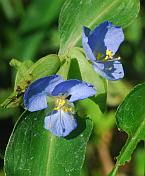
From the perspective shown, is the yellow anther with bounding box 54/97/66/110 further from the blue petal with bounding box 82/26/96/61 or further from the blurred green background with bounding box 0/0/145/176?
the blurred green background with bounding box 0/0/145/176

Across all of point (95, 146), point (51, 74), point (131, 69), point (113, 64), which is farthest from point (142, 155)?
point (51, 74)

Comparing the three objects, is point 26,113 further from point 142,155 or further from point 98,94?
point 142,155

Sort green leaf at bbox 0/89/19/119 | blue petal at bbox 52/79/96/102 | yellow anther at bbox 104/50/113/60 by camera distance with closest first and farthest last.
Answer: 1. blue petal at bbox 52/79/96/102
2. yellow anther at bbox 104/50/113/60
3. green leaf at bbox 0/89/19/119

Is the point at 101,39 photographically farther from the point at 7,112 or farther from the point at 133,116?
the point at 7,112

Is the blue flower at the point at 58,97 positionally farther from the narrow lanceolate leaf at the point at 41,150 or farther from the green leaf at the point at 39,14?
the green leaf at the point at 39,14

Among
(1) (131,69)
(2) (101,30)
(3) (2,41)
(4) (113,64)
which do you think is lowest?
(1) (131,69)

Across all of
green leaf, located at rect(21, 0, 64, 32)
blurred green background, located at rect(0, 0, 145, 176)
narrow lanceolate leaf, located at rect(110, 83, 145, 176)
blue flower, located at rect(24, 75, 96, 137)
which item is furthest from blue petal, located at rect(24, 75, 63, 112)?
green leaf, located at rect(21, 0, 64, 32)
